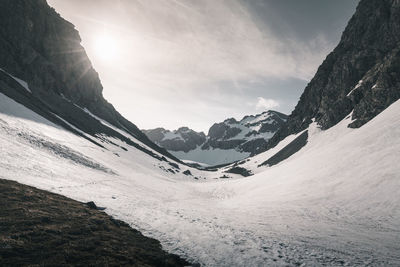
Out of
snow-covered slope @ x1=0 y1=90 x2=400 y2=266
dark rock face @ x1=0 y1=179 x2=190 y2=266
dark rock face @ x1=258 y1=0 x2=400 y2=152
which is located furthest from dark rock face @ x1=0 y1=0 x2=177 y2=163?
dark rock face @ x1=258 y1=0 x2=400 y2=152

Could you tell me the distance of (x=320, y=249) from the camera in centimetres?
1426

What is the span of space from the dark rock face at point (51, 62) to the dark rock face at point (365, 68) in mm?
88068

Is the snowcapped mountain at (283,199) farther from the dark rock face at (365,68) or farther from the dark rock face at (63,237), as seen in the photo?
the dark rock face at (63,237)

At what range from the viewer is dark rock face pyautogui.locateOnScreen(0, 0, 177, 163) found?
87.6 metres

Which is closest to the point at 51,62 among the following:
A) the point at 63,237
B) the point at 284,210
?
the point at 63,237

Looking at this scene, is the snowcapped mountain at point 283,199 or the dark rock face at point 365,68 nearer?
the snowcapped mountain at point 283,199

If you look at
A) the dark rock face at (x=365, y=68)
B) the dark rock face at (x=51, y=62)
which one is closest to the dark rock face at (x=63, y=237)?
the dark rock face at (x=365, y=68)

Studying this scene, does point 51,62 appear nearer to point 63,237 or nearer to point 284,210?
point 63,237

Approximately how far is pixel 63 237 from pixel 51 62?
123m

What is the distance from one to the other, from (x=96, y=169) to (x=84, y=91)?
107222mm

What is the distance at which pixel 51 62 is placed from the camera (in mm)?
110000

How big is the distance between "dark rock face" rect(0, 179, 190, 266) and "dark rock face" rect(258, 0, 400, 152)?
6074 cm

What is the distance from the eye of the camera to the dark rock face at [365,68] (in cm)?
5778

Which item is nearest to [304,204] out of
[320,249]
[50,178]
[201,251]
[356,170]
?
[356,170]
